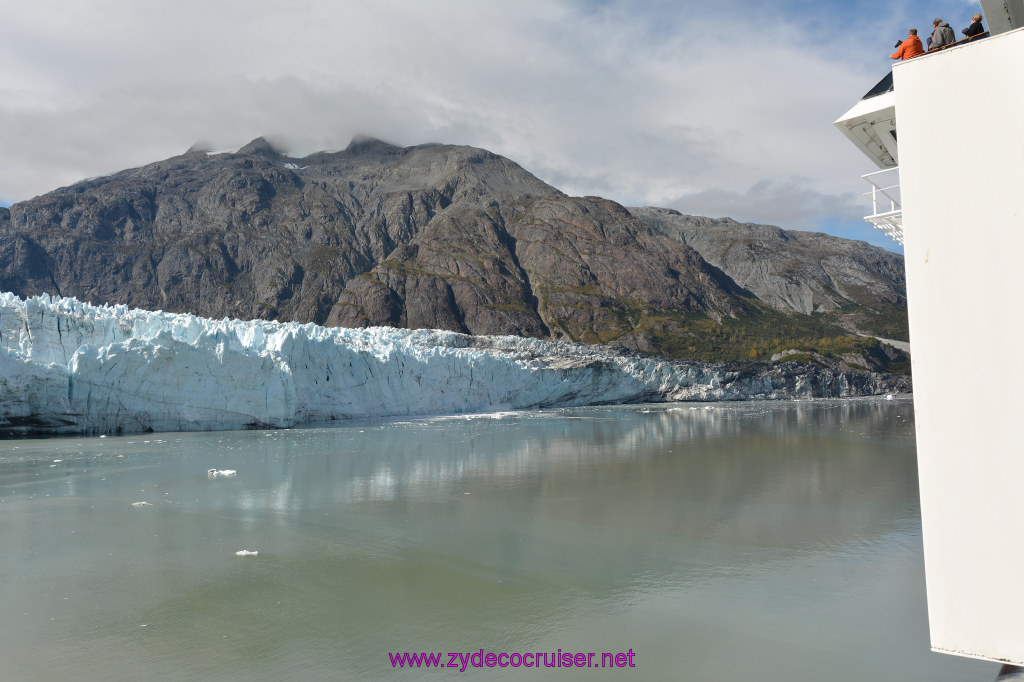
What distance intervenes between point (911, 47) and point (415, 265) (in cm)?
10317

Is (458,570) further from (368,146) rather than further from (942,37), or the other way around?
(368,146)

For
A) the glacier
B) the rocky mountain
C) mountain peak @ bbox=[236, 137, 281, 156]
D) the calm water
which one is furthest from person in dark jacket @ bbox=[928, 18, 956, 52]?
mountain peak @ bbox=[236, 137, 281, 156]

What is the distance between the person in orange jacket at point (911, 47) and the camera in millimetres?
3883

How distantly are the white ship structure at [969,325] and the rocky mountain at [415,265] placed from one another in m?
78.0

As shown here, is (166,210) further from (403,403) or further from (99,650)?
(99,650)

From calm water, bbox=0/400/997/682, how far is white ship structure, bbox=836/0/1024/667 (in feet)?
8.03

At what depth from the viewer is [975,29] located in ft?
12.1

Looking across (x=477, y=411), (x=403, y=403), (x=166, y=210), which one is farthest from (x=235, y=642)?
(x=166, y=210)

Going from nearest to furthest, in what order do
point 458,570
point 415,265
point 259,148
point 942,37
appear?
point 942,37
point 458,570
point 415,265
point 259,148

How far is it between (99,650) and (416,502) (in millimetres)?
6529

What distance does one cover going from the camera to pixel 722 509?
11.4 m

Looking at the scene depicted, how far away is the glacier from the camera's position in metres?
21.8

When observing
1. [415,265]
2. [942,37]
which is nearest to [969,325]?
[942,37]

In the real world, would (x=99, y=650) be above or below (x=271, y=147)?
below
